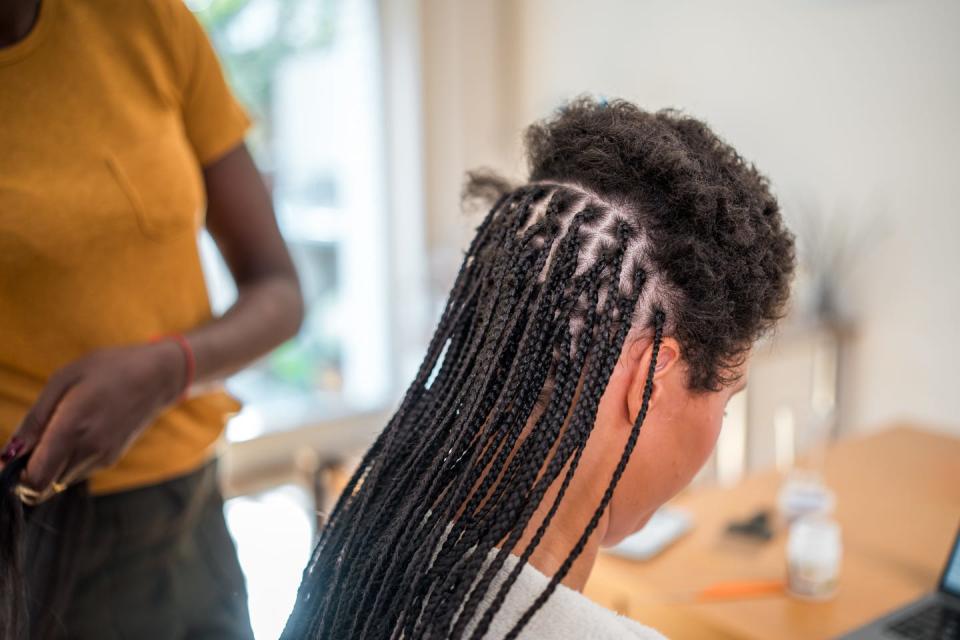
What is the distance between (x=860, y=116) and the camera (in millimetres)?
2334

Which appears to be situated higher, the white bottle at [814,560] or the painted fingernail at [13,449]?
the painted fingernail at [13,449]

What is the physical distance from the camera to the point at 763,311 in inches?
27.6

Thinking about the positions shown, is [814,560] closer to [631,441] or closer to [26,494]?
[631,441]

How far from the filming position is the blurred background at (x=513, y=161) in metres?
2.29

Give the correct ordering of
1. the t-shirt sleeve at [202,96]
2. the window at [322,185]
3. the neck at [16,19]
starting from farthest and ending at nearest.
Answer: the window at [322,185] → the t-shirt sleeve at [202,96] → the neck at [16,19]

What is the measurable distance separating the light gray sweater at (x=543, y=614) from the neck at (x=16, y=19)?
626 mm

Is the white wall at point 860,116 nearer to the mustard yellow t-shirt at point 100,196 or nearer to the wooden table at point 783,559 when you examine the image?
the wooden table at point 783,559

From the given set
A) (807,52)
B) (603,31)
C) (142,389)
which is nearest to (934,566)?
(142,389)

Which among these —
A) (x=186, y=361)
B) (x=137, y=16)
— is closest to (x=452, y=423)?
(x=186, y=361)

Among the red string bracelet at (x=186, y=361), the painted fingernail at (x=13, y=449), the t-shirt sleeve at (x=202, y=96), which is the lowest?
the painted fingernail at (x=13, y=449)

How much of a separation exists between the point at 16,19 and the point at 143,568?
1.79 ft

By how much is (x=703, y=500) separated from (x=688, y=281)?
3.15ft

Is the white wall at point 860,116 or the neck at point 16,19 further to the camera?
the white wall at point 860,116

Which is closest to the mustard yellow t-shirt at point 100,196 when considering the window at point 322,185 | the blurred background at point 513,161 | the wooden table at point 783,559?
the wooden table at point 783,559
